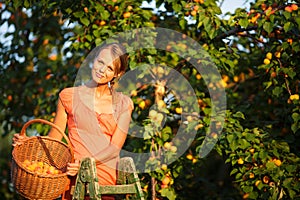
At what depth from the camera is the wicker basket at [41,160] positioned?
2.62 meters

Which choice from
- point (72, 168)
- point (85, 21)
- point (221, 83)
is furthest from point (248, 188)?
point (85, 21)

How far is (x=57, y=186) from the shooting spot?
8.75 feet

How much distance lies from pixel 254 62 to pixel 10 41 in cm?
192

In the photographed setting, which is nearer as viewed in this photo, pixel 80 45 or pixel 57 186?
pixel 57 186

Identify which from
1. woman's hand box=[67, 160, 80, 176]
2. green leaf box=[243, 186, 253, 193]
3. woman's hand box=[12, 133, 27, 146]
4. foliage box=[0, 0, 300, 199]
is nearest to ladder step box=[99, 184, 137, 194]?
woman's hand box=[67, 160, 80, 176]

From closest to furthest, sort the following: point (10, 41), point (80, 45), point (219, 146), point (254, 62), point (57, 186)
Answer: point (57, 186)
point (219, 146)
point (80, 45)
point (254, 62)
point (10, 41)

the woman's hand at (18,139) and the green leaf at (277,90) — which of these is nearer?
the woman's hand at (18,139)

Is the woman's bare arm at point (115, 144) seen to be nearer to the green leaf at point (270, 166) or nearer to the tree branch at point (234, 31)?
the green leaf at point (270, 166)

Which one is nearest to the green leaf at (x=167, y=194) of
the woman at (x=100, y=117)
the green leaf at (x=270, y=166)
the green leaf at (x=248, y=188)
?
the green leaf at (x=248, y=188)

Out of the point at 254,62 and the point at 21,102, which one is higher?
the point at 254,62

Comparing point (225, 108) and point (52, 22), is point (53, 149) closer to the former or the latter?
point (225, 108)

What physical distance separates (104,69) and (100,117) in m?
0.23

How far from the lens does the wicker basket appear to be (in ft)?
8.59

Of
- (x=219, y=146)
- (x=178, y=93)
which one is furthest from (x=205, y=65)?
(x=219, y=146)
